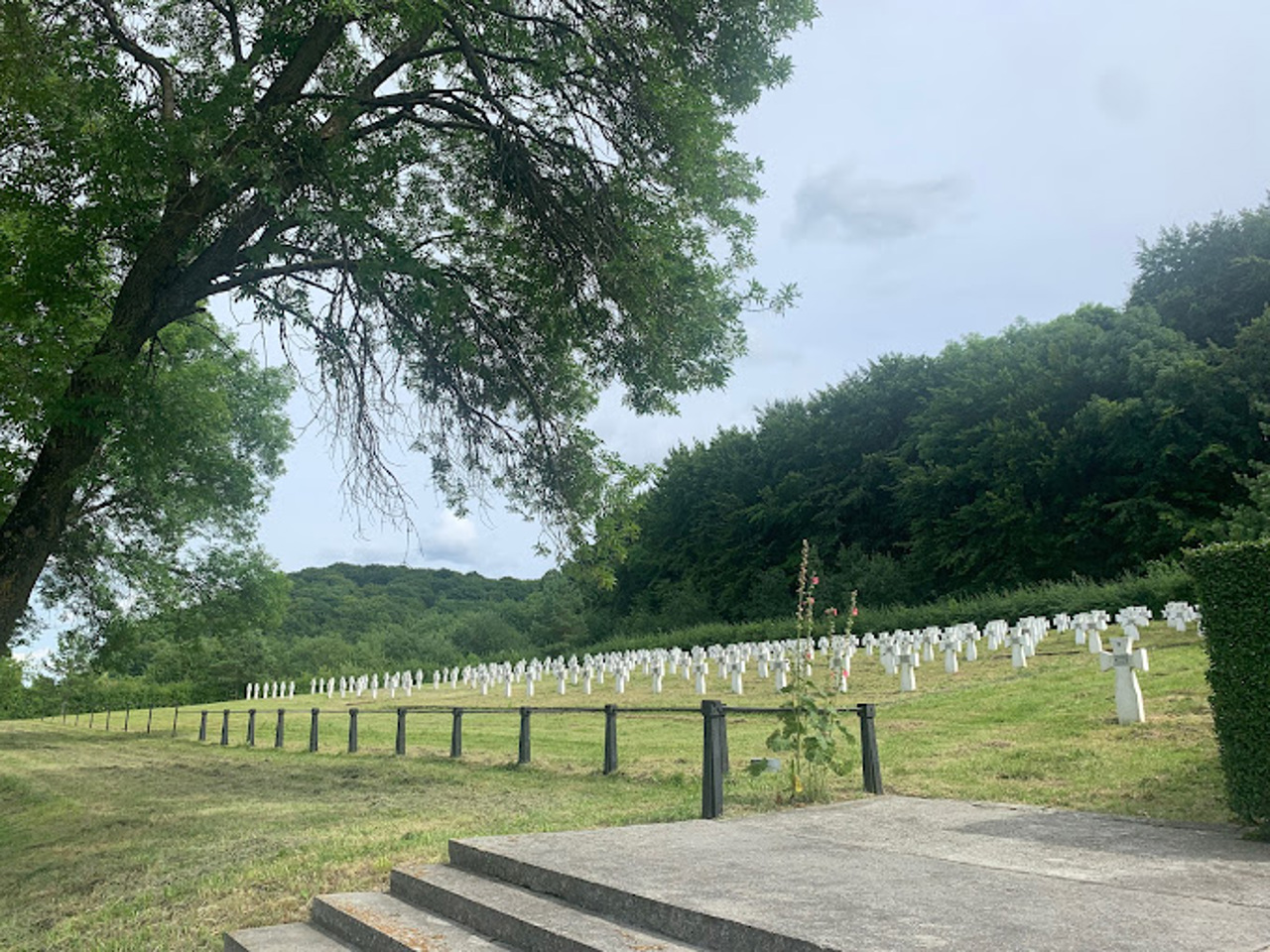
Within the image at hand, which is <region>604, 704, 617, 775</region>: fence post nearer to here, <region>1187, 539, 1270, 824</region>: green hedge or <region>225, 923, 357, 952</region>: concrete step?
<region>225, 923, 357, 952</region>: concrete step

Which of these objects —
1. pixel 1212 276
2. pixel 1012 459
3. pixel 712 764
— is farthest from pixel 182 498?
pixel 1212 276

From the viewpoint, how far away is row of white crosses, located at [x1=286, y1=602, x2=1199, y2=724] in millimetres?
10453

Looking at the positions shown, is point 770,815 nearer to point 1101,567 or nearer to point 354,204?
point 354,204

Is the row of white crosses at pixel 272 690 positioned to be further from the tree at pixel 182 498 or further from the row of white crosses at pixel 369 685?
the tree at pixel 182 498

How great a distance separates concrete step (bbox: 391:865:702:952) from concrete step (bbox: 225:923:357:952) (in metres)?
0.54

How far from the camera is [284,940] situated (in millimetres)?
5207

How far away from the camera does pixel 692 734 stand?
51.0ft

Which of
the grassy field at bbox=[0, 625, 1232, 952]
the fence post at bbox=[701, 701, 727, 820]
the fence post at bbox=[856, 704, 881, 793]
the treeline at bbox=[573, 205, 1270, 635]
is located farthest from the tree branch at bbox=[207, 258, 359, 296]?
the treeline at bbox=[573, 205, 1270, 635]

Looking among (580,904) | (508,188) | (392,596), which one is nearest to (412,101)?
(508,188)

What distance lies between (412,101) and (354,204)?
2362 mm

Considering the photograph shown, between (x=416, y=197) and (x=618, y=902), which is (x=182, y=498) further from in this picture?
(x=618, y=902)

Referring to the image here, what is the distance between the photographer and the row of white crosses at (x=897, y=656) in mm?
10453

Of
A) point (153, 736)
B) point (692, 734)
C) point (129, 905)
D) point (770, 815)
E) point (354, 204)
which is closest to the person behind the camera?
point (129, 905)

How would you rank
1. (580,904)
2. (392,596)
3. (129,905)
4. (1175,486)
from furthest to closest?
(392,596) → (1175,486) → (129,905) → (580,904)
